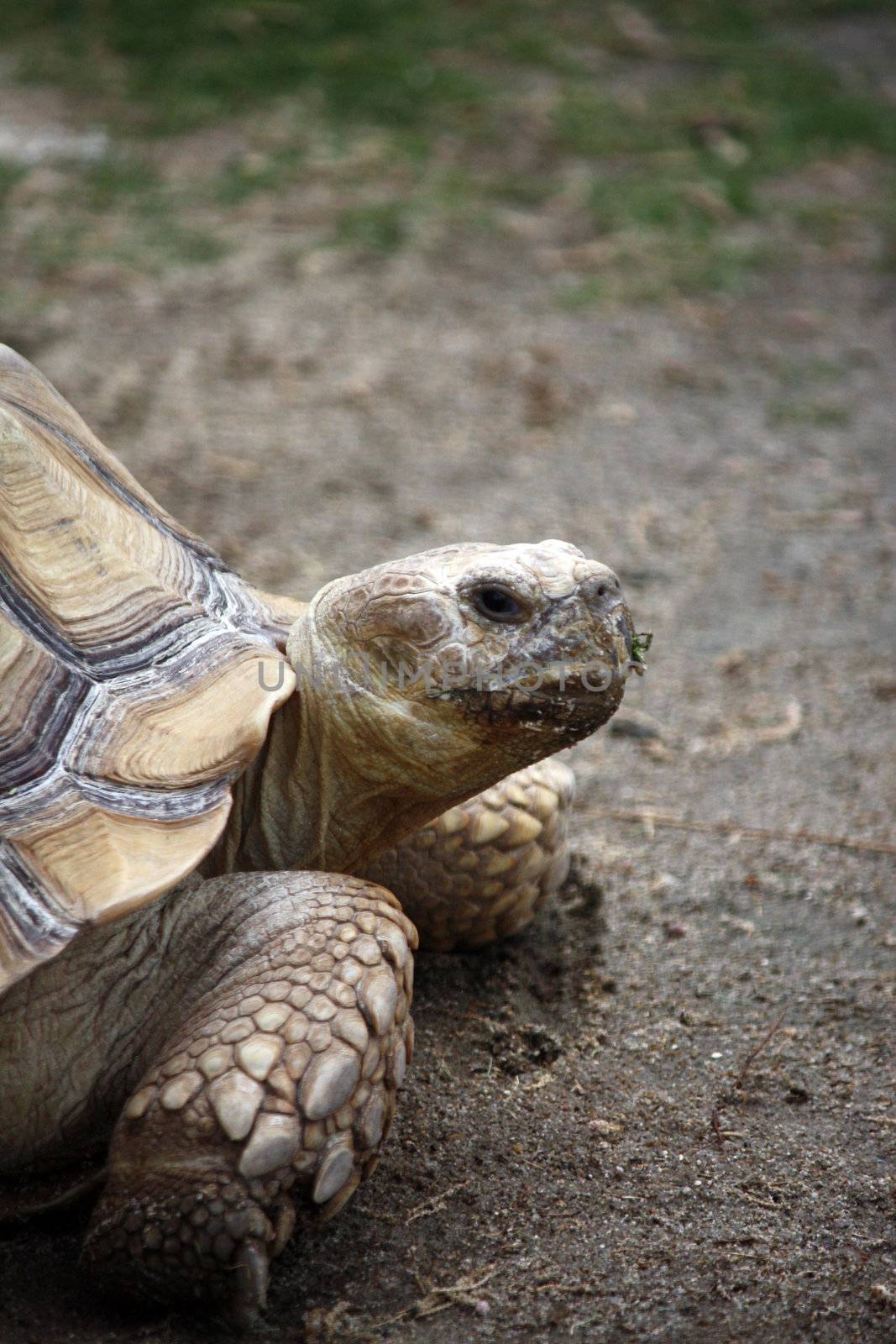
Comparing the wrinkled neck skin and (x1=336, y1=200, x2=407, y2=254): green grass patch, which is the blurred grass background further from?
the wrinkled neck skin

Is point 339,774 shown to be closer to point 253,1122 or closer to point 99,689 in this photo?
point 99,689

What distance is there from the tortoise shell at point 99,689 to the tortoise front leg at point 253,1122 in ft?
0.70

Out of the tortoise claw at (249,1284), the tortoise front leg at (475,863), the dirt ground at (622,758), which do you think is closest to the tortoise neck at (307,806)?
the tortoise front leg at (475,863)

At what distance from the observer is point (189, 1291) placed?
1.73 m

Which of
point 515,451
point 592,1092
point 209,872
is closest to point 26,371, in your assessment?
point 209,872

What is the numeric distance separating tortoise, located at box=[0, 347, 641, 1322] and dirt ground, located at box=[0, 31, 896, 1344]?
0.18 meters

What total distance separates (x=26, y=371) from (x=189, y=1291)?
1.40m

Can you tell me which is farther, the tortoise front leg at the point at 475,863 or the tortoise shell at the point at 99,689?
the tortoise front leg at the point at 475,863

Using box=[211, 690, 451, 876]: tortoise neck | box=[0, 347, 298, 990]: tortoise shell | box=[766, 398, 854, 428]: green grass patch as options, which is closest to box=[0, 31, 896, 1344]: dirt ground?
box=[766, 398, 854, 428]: green grass patch

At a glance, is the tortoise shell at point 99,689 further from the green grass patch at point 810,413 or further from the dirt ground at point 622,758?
the green grass patch at point 810,413

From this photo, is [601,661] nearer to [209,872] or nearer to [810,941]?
[209,872]

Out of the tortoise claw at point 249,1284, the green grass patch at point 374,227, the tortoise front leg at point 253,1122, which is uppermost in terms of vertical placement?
the tortoise front leg at point 253,1122

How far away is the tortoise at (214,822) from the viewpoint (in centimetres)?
171

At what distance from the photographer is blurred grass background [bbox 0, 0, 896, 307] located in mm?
6281
